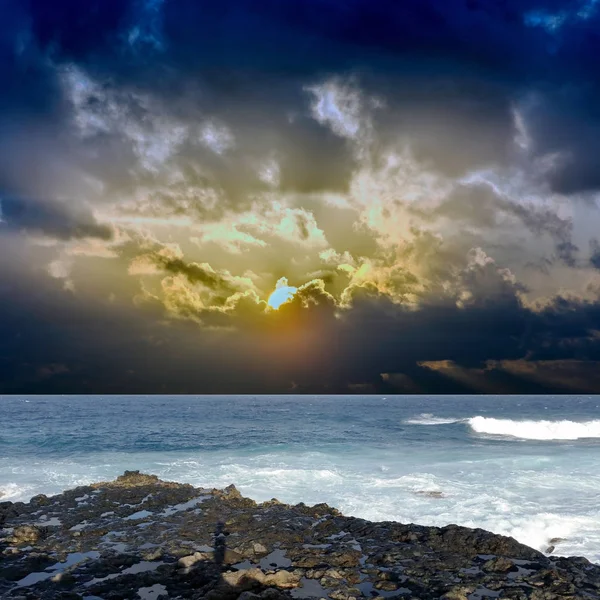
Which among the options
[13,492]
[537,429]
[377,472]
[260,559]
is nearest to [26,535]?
[260,559]

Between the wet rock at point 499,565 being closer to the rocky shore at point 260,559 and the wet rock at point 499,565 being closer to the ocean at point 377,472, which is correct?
the rocky shore at point 260,559

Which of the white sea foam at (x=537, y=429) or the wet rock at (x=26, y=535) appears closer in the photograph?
the wet rock at (x=26, y=535)

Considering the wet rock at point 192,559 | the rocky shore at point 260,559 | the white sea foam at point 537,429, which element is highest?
the wet rock at point 192,559

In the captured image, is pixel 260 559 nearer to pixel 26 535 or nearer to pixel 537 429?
pixel 26 535

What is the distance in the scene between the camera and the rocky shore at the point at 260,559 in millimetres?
12477

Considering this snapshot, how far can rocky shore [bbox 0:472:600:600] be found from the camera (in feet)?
40.9

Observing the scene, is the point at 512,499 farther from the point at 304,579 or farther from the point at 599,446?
the point at 599,446

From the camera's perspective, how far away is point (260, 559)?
14844 millimetres

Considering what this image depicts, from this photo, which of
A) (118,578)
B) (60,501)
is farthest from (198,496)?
(118,578)

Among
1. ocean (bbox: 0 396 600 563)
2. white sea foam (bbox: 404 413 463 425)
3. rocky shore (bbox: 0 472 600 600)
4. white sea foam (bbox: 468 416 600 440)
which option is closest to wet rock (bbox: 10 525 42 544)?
rocky shore (bbox: 0 472 600 600)

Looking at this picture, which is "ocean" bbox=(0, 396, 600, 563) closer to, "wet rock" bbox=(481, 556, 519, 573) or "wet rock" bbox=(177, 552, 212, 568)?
"wet rock" bbox=(481, 556, 519, 573)

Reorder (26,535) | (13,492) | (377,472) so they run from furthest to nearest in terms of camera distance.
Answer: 1. (377,472)
2. (13,492)
3. (26,535)

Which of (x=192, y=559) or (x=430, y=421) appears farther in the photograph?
(x=430, y=421)

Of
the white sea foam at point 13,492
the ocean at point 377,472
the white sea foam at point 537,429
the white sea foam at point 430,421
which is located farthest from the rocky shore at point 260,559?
the white sea foam at point 430,421
